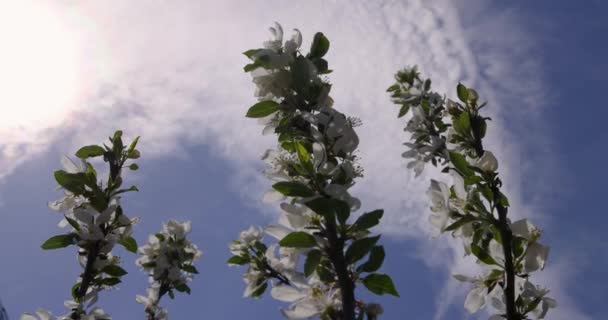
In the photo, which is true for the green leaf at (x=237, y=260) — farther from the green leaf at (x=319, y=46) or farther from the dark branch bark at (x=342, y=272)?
the dark branch bark at (x=342, y=272)

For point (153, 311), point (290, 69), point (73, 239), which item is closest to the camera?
point (290, 69)

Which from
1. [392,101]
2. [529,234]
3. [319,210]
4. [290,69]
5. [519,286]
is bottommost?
[319,210]

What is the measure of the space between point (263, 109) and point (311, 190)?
70cm

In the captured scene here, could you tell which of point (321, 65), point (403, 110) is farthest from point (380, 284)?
point (403, 110)

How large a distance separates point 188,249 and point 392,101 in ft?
10.4

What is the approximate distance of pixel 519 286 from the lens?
2438mm

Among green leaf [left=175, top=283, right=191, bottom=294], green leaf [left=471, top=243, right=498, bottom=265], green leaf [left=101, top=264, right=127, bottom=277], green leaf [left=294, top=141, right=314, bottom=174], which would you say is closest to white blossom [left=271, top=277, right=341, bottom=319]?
green leaf [left=294, top=141, right=314, bottom=174]

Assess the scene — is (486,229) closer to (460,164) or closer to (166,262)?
(460,164)

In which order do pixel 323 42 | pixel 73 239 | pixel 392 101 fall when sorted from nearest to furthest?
1. pixel 323 42
2. pixel 73 239
3. pixel 392 101

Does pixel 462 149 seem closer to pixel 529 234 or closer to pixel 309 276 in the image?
pixel 529 234

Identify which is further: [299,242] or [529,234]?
[529,234]

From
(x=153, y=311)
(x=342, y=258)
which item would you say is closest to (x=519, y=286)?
(x=342, y=258)

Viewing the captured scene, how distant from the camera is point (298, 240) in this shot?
2074 mm

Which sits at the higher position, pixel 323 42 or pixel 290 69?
pixel 323 42
